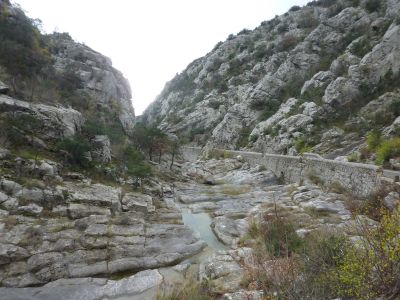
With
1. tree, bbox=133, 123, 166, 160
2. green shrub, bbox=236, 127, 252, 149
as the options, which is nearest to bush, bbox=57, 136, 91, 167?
tree, bbox=133, 123, 166, 160

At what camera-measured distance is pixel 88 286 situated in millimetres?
11672

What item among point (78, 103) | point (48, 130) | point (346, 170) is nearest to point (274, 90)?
point (78, 103)

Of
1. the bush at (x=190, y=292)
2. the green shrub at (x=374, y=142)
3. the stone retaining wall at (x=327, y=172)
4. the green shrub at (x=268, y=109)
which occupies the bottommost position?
the bush at (x=190, y=292)

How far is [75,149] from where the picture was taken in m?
25.6

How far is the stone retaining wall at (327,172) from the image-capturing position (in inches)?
706

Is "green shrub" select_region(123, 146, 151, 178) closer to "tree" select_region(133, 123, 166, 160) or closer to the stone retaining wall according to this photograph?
"tree" select_region(133, 123, 166, 160)

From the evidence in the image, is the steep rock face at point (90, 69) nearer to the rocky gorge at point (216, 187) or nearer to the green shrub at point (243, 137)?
the rocky gorge at point (216, 187)

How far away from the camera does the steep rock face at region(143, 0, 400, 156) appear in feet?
126

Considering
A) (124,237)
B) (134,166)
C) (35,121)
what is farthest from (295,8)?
(124,237)

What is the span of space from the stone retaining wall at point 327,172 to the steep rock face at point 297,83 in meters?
4.06

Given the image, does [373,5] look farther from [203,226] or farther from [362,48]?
[203,226]

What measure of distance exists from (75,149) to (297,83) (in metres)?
46.2

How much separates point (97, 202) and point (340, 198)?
16.8 meters

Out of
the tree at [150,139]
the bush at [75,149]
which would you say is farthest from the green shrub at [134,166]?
the tree at [150,139]
